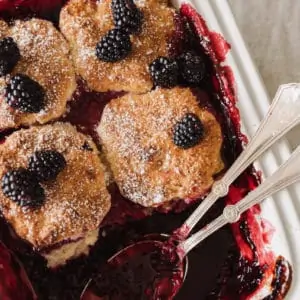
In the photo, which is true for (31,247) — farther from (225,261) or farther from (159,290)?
(225,261)

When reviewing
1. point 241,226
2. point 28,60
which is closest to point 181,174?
point 241,226

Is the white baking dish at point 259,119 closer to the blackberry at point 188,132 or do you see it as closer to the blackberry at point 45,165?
the blackberry at point 188,132

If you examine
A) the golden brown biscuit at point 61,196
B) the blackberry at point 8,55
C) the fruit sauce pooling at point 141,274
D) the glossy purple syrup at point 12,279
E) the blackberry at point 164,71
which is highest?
the blackberry at point 8,55

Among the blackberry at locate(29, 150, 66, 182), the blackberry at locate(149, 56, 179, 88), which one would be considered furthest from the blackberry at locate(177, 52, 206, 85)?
the blackberry at locate(29, 150, 66, 182)

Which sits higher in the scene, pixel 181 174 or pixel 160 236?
pixel 181 174

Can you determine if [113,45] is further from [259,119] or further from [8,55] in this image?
[259,119]

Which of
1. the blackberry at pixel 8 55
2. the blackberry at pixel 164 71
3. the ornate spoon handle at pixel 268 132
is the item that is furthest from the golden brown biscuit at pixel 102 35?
the ornate spoon handle at pixel 268 132
